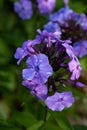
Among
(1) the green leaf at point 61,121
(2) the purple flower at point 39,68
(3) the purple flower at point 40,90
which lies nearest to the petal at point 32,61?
(2) the purple flower at point 39,68

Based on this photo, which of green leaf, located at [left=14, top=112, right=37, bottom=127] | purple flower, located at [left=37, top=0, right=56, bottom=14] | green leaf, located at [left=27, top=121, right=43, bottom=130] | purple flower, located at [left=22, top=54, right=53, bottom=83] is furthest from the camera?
purple flower, located at [left=37, top=0, right=56, bottom=14]

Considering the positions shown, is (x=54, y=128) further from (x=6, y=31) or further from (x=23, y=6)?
(x=6, y=31)

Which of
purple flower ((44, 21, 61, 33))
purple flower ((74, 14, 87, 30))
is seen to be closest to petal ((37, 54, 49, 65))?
purple flower ((44, 21, 61, 33))

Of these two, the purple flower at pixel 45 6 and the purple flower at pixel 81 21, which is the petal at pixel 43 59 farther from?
the purple flower at pixel 45 6

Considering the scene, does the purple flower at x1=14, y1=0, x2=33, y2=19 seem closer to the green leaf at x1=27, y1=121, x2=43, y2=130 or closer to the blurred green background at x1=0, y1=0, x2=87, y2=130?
the blurred green background at x1=0, y1=0, x2=87, y2=130

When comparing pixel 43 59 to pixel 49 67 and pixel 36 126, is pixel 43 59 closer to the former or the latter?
pixel 49 67

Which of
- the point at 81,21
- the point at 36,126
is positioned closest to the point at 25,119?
the point at 36,126
